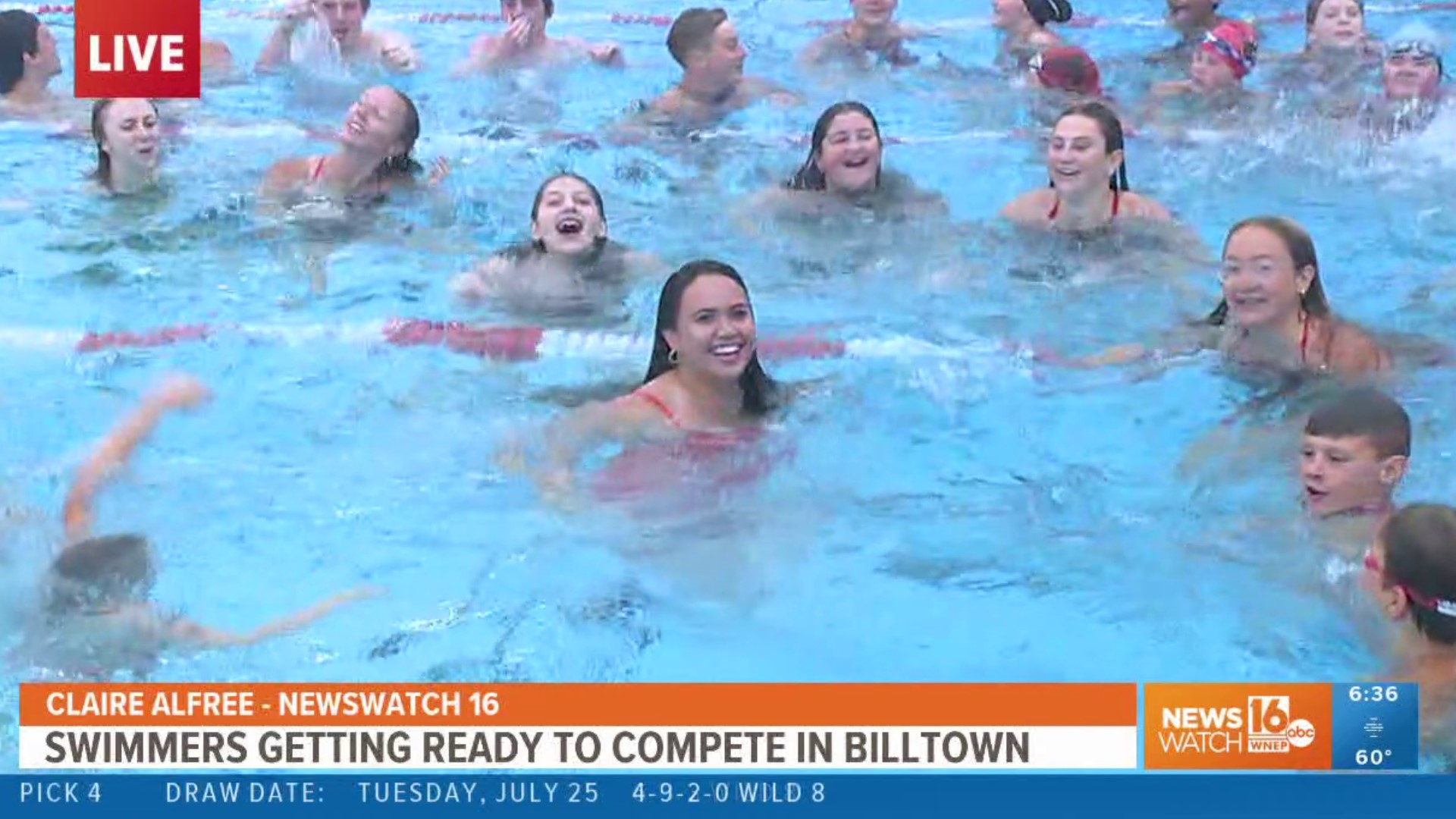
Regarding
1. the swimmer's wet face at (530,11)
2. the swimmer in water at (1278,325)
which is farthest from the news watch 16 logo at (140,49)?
the swimmer in water at (1278,325)

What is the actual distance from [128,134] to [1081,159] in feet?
5.37

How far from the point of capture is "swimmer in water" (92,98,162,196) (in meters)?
3.37

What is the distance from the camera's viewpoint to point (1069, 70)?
3.47 metres

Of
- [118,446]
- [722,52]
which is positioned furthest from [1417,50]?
[118,446]

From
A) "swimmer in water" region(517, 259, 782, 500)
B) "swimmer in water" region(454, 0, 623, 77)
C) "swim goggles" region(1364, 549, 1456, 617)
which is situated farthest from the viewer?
"swimmer in water" region(454, 0, 623, 77)

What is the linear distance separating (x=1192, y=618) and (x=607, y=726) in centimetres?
93

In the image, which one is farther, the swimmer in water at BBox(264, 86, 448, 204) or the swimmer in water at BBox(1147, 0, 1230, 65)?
the swimmer in water at BBox(1147, 0, 1230, 65)

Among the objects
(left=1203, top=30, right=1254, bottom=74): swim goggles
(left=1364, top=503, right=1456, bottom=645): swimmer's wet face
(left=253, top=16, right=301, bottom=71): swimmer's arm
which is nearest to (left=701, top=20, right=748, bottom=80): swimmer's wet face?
(left=253, top=16, right=301, bottom=71): swimmer's arm

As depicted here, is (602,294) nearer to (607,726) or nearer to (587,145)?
(587,145)

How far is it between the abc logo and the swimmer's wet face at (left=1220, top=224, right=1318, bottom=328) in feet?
2.15

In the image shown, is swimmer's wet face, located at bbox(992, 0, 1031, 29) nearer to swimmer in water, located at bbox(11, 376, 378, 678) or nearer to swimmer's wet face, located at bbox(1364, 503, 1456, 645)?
swimmer's wet face, located at bbox(1364, 503, 1456, 645)

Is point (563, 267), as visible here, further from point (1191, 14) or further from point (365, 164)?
point (1191, 14)

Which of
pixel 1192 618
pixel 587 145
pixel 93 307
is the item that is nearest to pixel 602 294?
pixel 587 145

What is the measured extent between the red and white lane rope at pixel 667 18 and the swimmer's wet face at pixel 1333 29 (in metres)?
0.03
